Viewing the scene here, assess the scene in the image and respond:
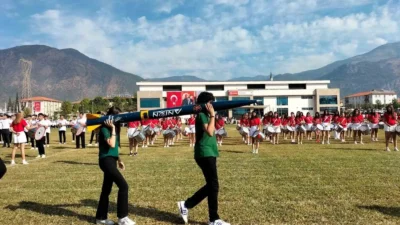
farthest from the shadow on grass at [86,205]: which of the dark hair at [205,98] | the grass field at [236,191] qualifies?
the dark hair at [205,98]

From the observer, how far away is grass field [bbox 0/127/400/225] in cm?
679

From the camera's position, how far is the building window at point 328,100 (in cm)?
9719

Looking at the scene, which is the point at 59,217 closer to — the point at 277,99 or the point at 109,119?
the point at 109,119

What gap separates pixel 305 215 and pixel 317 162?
23.6 ft

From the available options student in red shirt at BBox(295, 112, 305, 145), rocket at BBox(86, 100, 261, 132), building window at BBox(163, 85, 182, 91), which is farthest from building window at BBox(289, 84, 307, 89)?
rocket at BBox(86, 100, 261, 132)

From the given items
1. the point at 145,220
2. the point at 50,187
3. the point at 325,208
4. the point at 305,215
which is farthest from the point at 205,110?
the point at 50,187

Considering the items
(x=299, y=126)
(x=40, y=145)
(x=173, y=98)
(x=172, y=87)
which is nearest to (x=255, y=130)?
(x=299, y=126)

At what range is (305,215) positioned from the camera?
6.71 m

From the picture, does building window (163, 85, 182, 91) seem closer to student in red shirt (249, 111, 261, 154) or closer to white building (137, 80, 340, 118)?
white building (137, 80, 340, 118)

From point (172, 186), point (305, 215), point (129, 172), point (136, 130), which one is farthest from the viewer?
point (136, 130)

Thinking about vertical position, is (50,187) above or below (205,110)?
below

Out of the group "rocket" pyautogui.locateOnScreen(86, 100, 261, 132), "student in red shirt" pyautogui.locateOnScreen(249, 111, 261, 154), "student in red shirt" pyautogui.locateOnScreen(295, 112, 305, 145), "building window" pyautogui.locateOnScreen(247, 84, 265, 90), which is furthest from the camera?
"building window" pyautogui.locateOnScreen(247, 84, 265, 90)

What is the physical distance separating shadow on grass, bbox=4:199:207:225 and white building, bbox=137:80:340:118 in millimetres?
88450

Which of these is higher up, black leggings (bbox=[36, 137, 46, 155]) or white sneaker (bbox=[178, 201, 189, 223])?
black leggings (bbox=[36, 137, 46, 155])
